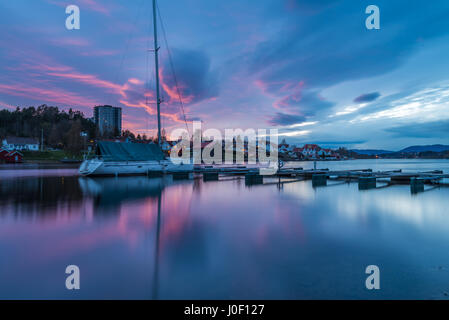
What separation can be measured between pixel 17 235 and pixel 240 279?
5.68 meters

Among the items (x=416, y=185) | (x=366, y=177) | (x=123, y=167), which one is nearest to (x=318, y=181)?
(x=366, y=177)

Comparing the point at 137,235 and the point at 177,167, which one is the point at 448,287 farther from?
the point at 177,167

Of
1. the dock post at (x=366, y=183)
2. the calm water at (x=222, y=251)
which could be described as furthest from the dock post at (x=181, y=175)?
the dock post at (x=366, y=183)

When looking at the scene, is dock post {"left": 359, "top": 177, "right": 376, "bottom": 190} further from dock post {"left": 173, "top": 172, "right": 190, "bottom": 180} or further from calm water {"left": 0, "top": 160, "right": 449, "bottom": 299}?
dock post {"left": 173, "top": 172, "right": 190, "bottom": 180}

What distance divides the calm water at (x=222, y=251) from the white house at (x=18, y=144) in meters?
77.7

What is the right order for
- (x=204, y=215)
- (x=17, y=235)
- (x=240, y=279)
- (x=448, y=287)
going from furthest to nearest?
(x=204, y=215) < (x=17, y=235) < (x=240, y=279) < (x=448, y=287)

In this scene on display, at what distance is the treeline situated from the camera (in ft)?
211

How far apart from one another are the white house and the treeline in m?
4.61

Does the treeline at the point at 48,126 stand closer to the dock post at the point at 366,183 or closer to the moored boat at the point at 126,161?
the moored boat at the point at 126,161

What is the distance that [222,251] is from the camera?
4770 mm

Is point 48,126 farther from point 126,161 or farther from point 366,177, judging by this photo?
point 366,177

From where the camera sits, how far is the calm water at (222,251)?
10.8 feet

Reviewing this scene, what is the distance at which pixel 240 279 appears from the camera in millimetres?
3551
